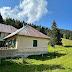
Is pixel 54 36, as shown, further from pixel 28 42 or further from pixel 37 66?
pixel 37 66

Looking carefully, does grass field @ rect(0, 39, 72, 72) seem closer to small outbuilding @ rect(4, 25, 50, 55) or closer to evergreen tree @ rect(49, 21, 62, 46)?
small outbuilding @ rect(4, 25, 50, 55)

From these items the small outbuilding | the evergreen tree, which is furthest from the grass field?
the evergreen tree

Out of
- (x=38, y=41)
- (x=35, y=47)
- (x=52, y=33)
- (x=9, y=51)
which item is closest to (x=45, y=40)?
(x=38, y=41)

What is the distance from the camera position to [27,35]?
1198 centimetres

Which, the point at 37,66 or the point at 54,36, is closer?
the point at 37,66

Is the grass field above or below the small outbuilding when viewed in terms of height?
below

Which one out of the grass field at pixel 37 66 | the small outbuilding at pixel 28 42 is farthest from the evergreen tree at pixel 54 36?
the grass field at pixel 37 66

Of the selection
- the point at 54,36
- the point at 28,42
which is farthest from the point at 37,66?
the point at 54,36

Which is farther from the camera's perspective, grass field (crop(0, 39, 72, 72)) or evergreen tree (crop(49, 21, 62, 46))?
evergreen tree (crop(49, 21, 62, 46))

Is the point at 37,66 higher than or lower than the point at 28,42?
lower

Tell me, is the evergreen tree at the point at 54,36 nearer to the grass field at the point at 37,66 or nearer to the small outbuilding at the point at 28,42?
the small outbuilding at the point at 28,42

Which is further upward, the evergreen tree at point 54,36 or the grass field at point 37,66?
the evergreen tree at point 54,36

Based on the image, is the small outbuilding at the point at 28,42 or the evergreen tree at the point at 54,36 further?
the evergreen tree at the point at 54,36

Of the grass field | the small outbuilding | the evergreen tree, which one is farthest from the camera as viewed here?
the evergreen tree
